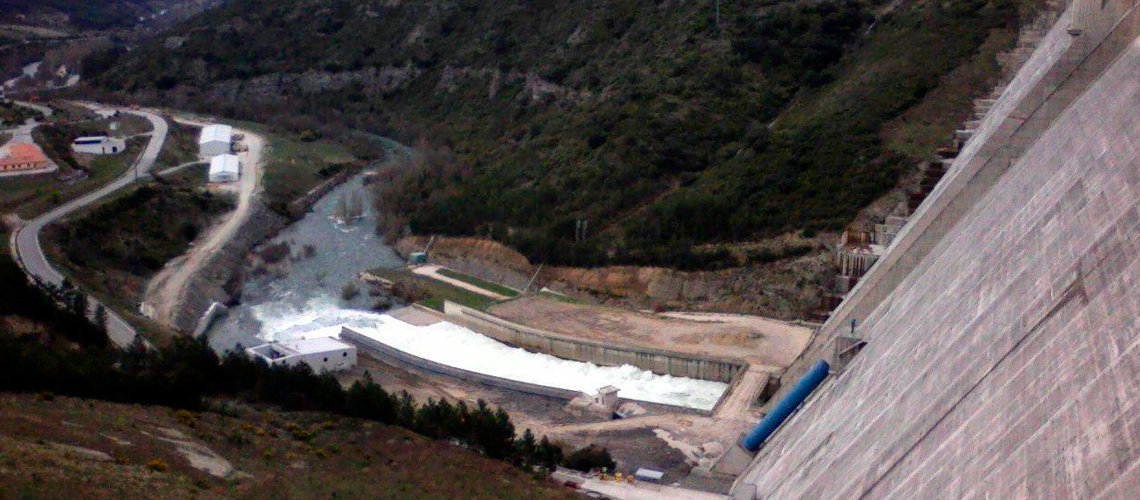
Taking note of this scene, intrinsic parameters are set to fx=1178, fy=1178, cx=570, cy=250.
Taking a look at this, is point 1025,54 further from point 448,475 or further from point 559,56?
point 559,56

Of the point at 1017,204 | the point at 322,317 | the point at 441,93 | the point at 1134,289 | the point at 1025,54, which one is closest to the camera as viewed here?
the point at 1134,289

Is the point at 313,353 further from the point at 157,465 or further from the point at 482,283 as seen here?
the point at 157,465

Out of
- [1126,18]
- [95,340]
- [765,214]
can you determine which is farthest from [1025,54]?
[95,340]

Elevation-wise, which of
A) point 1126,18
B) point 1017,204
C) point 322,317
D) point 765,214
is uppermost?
point 1126,18

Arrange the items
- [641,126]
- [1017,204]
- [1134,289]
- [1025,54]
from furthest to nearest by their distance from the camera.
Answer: [641,126] → [1025,54] → [1017,204] → [1134,289]

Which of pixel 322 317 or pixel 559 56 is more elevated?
pixel 559 56

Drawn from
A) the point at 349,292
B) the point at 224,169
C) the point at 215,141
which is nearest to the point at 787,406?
the point at 349,292

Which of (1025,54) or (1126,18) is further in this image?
(1025,54)
